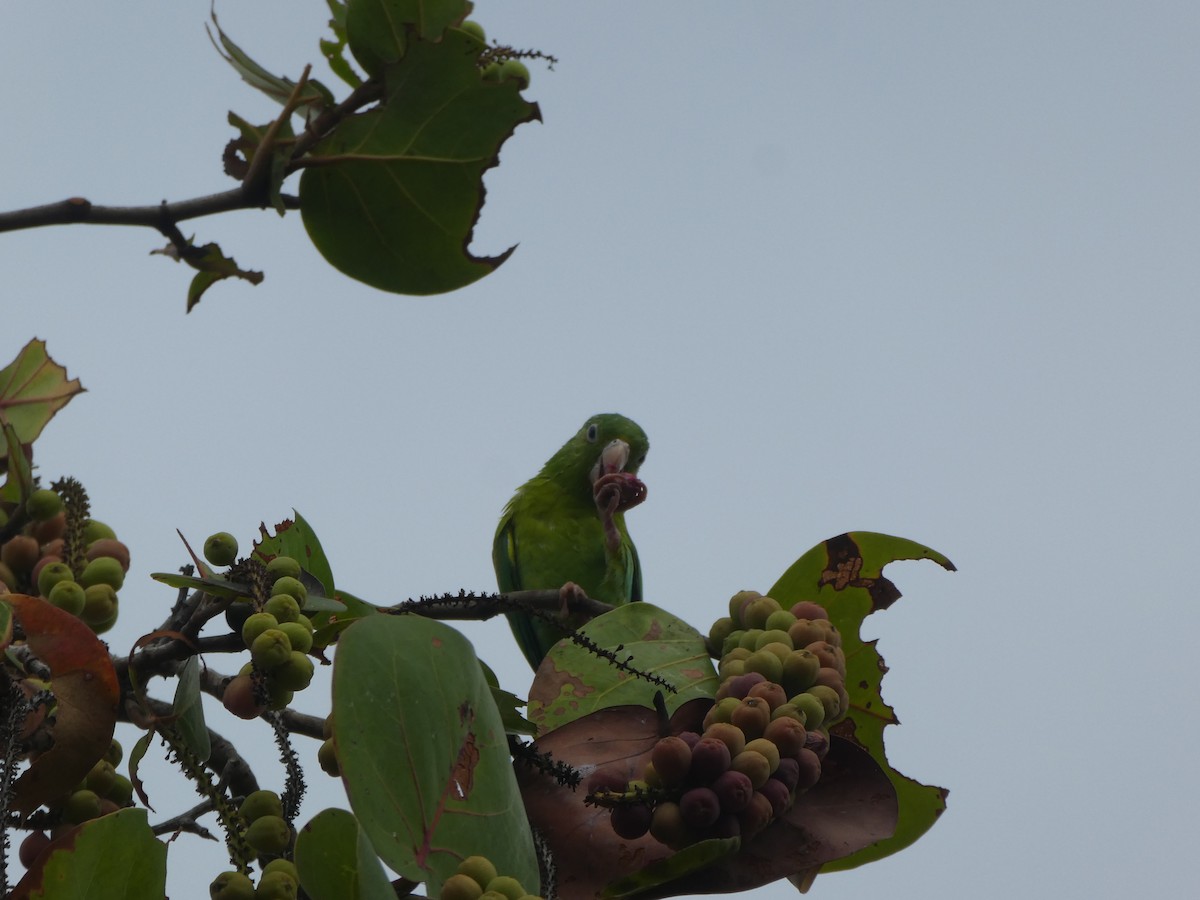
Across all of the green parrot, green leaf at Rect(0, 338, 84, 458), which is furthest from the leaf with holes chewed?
the green parrot

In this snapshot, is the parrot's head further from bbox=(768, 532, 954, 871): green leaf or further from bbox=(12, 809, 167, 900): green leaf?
bbox=(12, 809, 167, 900): green leaf

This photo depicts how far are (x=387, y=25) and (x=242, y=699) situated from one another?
0.69 m

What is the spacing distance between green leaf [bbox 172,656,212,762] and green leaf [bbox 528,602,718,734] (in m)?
0.36

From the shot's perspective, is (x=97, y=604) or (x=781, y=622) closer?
(x=97, y=604)

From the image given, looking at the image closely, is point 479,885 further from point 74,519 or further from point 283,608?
point 74,519

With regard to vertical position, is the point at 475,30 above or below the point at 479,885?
above

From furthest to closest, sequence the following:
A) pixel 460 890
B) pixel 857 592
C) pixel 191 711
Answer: pixel 857 592 < pixel 191 711 < pixel 460 890

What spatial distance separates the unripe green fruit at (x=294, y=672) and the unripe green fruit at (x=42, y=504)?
0.34 meters

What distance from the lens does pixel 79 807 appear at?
4.15 feet

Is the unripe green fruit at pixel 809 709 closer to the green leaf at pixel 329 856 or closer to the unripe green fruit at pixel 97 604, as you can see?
the green leaf at pixel 329 856

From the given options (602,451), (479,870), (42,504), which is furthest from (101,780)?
(602,451)

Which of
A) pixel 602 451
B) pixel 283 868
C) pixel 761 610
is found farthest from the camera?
pixel 602 451

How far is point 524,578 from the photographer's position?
14.9 ft

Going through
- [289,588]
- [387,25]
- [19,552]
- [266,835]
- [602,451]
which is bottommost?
[266,835]
